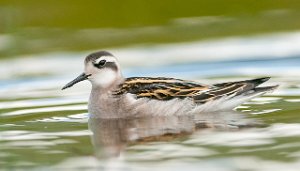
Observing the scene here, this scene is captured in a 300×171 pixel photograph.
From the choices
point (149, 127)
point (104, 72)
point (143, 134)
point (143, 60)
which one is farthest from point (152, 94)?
point (143, 60)

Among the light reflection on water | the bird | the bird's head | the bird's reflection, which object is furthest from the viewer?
the bird's head

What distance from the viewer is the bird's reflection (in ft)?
58.5

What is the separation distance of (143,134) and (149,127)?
79cm

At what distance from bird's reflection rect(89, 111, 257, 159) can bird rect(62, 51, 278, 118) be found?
0.18 metres

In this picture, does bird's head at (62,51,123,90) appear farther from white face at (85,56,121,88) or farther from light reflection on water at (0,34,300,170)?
light reflection on water at (0,34,300,170)

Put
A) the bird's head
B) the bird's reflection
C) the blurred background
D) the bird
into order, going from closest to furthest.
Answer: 1. the blurred background
2. the bird's reflection
3. the bird
4. the bird's head

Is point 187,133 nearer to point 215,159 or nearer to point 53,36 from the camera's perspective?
point 215,159

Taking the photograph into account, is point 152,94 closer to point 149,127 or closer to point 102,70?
point 102,70

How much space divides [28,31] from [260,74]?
5.97 metres

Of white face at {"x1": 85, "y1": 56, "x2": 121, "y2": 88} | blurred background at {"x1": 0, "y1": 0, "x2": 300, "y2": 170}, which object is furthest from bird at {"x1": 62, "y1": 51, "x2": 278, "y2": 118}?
blurred background at {"x1": 0, "y1": 0, "x2": 300, "y2": 170}

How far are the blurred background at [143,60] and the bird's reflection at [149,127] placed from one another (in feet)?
0.73

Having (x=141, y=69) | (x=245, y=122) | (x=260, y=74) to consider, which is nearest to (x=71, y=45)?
(x=141, y=69)

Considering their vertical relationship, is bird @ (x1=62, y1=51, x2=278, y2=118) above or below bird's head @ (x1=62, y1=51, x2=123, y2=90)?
below

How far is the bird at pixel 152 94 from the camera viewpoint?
20.4m
